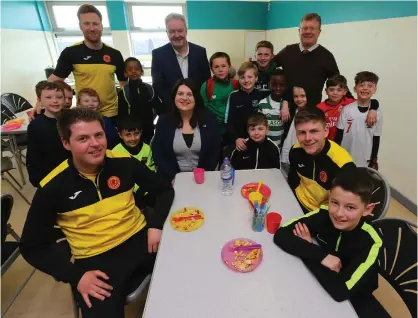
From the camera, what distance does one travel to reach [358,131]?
7.70 ft

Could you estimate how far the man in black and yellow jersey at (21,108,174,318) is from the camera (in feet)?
4.11

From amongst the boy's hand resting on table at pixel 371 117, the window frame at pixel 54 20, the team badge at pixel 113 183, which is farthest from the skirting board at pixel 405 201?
the window frame at pixel 54 20

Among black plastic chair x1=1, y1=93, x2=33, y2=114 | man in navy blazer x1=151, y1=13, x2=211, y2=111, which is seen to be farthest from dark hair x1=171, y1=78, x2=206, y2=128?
black plastic chair x1=1, y1=93, x2=33, y2=114

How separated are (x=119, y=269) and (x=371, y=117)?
232 centimetres

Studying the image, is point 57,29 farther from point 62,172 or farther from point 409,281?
point 409,281

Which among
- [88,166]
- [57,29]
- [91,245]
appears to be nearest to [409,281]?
[91,245]

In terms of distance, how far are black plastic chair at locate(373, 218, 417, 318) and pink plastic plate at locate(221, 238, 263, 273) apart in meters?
0.56

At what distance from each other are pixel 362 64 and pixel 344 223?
9.24 ft

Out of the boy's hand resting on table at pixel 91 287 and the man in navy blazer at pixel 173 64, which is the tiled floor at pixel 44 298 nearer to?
the boy's hand resting on table at pixel 91 287

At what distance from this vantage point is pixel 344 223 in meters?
1.20

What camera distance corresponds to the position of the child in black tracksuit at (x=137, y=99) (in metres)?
2.94

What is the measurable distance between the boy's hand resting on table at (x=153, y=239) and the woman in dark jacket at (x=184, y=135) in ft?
2.56

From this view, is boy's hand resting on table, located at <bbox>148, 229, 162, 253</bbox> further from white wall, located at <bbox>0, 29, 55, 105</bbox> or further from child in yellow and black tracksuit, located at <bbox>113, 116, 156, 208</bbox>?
white wall, located at <bbox>0, 29, 55, 105</bbox>

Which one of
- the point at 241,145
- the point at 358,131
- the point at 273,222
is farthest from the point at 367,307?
the point at 358,131
